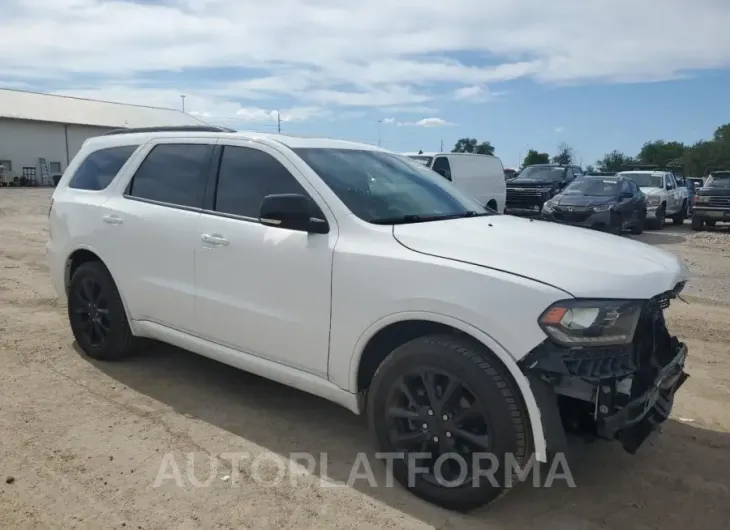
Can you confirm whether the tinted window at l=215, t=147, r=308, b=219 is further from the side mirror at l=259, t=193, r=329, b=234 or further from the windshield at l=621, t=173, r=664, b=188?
the windshield at l=621, t=173, r=664, b=188

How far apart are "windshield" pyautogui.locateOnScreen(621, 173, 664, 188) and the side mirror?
1800 centimetres

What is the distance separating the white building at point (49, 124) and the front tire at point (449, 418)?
4141 cm

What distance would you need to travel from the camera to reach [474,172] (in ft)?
56.8

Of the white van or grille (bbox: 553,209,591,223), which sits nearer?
grille (bbox: 553,209,591,223)

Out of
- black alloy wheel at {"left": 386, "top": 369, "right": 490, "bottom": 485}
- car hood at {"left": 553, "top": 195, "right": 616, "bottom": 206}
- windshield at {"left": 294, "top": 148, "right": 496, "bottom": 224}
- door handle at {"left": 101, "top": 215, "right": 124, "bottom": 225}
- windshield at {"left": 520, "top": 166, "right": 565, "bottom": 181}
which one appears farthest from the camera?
windshield at {"left": 520, "top": 166, "right": 565, "bottom": 181}

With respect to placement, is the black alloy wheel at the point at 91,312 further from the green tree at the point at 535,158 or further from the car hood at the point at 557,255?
the green tree at the point at 535,158

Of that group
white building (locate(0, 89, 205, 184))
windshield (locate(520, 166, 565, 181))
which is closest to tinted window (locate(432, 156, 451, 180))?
windshield (locate(520, 166, 565, 181))

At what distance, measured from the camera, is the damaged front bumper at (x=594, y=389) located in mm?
2736

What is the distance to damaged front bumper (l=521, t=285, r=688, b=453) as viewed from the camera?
108 inches

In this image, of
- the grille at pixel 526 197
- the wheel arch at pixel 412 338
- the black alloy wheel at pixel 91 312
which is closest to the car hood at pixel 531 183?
the grille at pixel 526 197

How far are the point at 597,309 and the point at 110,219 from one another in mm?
3578

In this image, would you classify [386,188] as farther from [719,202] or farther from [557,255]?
[719,202]

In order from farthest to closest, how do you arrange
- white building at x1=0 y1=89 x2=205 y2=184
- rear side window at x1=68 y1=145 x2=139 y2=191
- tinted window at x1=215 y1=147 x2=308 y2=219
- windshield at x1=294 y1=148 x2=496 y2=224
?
white building at x1=0 y1=89 x2=205 y2=184, rear side window at x1=68 y1=145 x2=139 y2=191, tinted window at x1=215 y1=147 x2=308 y2=219, windshield at x1=294 y1=148 x2=496 y2=224

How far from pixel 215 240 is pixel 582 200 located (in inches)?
517
